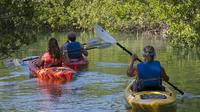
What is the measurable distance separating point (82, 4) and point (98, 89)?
99.8 ft

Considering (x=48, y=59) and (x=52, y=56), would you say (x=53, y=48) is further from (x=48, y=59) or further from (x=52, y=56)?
(x=48, y=59)

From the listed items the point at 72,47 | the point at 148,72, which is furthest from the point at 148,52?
the point at 72,47

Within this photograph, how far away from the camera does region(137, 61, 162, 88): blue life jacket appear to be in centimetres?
723

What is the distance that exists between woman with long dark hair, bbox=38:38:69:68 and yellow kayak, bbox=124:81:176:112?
3348 millimetres

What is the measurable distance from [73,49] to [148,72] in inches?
204

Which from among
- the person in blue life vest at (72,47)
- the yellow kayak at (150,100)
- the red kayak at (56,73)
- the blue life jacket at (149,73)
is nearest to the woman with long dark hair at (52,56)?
the red kayak at (56,73)

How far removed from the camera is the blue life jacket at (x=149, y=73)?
7.23 meters

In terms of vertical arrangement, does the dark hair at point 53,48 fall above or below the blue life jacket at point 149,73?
above

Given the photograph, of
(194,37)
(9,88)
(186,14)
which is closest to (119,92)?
(9,88)

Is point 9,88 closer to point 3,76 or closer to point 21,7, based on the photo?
point 3,76

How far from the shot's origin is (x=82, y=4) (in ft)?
130

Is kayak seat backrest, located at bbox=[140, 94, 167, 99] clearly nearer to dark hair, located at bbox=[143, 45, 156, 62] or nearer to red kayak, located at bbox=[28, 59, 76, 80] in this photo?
dark hair, located at bbox=[143, 45, 156, 62]

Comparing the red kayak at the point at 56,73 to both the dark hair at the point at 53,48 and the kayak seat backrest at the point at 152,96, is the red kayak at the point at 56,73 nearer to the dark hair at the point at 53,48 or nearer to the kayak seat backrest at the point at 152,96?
the dark hair at the point at 53,48

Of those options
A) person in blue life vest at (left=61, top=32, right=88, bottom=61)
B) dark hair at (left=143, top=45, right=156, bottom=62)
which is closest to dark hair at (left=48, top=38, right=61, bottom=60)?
person in blue life vest at (left=61, top=32, right=88, bottom=61)
